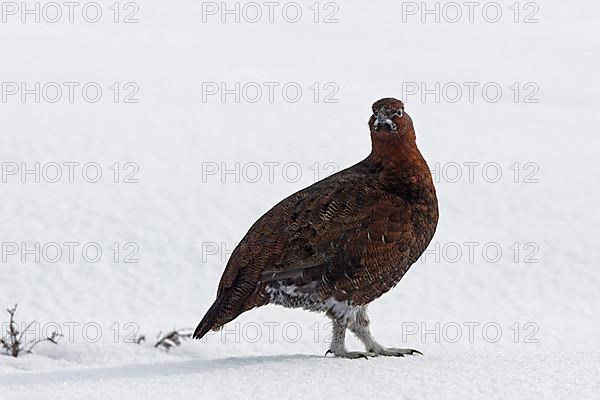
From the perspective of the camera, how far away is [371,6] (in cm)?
2720

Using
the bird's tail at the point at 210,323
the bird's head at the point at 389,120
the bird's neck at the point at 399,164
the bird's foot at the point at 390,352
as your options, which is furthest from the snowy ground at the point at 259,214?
the bird's head at the point at 389,120

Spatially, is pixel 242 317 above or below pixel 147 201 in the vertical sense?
below

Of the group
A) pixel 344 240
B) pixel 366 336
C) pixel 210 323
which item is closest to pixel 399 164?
pixel 344 240

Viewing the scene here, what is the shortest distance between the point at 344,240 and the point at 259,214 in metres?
6.09

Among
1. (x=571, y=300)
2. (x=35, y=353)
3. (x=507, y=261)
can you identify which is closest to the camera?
(x=35, y=353)

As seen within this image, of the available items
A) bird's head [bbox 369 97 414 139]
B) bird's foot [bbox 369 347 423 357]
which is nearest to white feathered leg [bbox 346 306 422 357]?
bird's foot [bbox 369 347 423 357]

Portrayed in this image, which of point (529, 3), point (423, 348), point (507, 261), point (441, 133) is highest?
point (529, 3)

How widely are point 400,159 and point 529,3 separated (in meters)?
22.4

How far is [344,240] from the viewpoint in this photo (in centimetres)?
535

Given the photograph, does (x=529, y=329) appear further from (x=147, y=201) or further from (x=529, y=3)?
(x=529, y=3)

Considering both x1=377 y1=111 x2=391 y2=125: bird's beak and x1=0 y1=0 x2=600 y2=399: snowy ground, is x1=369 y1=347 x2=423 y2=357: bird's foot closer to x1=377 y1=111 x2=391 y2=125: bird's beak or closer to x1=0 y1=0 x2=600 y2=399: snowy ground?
x1=0 y1=0 x2=600 y2=399: snowy ground

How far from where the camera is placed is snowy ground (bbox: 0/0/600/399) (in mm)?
4906

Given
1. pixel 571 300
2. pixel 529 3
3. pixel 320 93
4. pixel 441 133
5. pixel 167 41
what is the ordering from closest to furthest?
pixel 571 300 → pixel 441 133 → pixel 320 93 → pixel 167 41 → pixel 529 3

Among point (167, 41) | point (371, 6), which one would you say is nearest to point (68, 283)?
point (167, 41)
